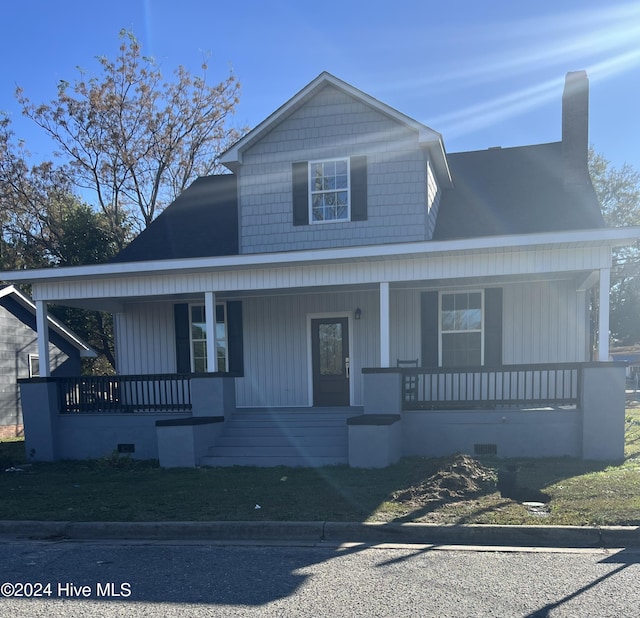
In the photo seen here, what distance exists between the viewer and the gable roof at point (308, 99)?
968 cm

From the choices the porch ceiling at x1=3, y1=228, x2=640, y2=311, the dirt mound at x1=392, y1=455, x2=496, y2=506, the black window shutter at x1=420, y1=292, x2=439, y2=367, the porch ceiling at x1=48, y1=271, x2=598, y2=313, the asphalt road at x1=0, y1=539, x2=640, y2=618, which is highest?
the porch ceiling at x1=3, y1=228, x2=640, y2=311

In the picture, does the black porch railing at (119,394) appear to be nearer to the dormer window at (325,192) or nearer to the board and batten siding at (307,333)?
the board and batten siding at (307,333)

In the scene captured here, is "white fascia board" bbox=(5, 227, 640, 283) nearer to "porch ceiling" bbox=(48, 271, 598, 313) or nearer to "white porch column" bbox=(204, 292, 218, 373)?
"white porch column" bbox=(204, 292, 218, 373)

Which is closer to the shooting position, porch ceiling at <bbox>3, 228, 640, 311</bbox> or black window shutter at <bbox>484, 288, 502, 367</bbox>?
porch ceiling at <bbox>3, 228, 640, 311</bbox>

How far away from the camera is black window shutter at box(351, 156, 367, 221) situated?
10.1 m

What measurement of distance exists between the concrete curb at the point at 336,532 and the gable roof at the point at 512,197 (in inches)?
234

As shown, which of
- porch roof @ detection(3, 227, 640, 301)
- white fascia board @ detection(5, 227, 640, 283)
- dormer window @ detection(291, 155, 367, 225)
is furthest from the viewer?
dormer window @ detection(291, 155, 367, 225)

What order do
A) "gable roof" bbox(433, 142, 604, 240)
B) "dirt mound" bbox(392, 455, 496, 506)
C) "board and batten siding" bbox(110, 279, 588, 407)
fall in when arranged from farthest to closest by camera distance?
"gable roof" bbox(433, 142, 604, 240) → "board and batten siding" bbox(110, 279, 588, 407) → "dirt mound" bbox(392, 455, 496, 506)

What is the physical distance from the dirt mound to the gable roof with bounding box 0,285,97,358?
12.8 metres

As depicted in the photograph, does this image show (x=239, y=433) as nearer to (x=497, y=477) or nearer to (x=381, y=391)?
(x=381, y=391)

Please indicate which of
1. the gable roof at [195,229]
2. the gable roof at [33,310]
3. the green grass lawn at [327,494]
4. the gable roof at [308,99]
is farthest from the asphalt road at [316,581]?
Answer: the gable roof at [33,310]

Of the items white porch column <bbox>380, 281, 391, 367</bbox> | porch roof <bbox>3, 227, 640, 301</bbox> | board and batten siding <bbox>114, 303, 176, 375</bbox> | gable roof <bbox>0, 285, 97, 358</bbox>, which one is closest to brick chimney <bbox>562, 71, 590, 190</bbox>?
porch roof <bbox>3, 227, 640, 301</bbox>

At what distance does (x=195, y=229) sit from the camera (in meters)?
12.3

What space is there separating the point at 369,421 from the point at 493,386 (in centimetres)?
253
